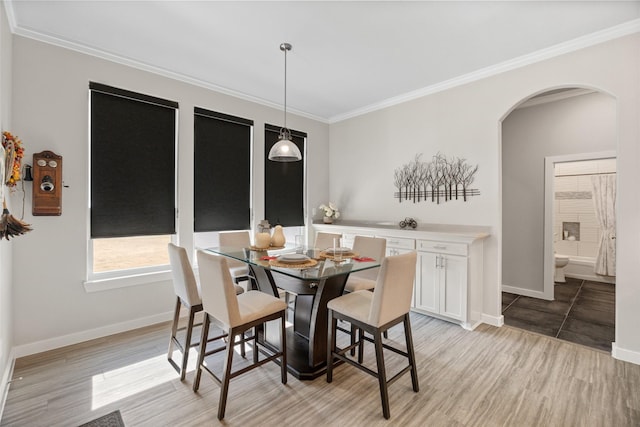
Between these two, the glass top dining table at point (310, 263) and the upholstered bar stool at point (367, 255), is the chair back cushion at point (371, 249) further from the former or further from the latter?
the glass top dining table at point (310, 263)

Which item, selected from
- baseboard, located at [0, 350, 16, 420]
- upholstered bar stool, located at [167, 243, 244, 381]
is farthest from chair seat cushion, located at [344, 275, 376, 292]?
baseboard, located at [0, 350, 16, 420]

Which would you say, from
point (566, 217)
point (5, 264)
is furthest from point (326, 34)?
point (566, 217)

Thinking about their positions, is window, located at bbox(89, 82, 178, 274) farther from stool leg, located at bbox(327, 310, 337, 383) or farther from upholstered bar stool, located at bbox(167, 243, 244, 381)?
→ stool leg, located at bbox(327, 310, 337, 383)

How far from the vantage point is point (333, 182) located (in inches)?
206

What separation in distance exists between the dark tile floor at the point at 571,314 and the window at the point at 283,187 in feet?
10.5

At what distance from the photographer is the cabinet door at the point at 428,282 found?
11.2 ft

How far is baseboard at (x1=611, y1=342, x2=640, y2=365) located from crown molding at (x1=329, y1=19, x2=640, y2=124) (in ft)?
8.98

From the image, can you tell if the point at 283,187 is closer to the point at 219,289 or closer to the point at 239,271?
the point at 239,271

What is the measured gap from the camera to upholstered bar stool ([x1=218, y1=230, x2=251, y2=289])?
10.3 feet

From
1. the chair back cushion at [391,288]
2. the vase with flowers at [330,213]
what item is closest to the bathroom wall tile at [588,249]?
the vase with flowers at [330,213]

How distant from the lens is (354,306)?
2104 mm

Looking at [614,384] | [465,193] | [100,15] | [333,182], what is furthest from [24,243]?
[614,384]

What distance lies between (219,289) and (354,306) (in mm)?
935

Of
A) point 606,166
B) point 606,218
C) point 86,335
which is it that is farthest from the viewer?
point 606,166
